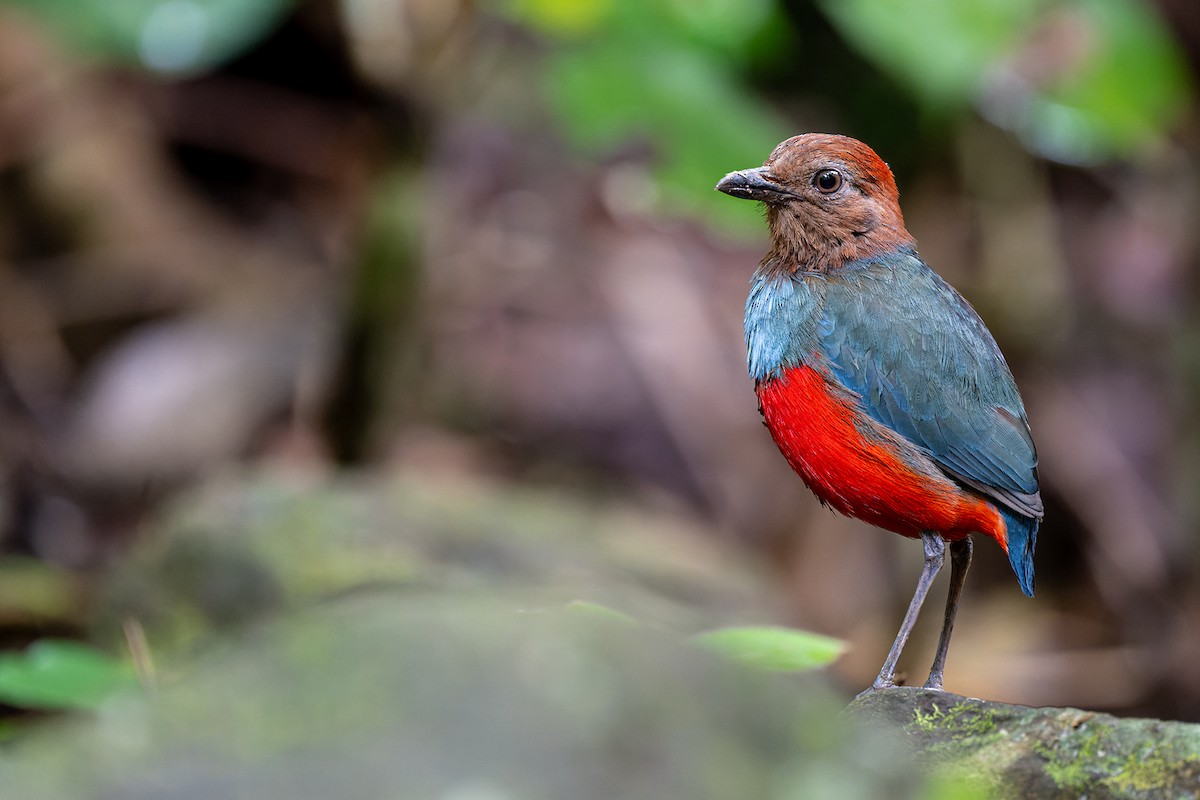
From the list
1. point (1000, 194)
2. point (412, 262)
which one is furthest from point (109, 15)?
point (1000, 194)

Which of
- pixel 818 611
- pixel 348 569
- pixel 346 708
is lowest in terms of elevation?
pixel 818 611

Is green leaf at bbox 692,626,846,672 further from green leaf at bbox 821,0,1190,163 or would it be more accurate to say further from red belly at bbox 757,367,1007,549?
green leaf at bbox 821,0,1190,163

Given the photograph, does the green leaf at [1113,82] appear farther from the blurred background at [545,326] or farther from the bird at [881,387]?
the bird at [881,387]

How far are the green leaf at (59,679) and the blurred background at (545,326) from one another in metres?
3.11

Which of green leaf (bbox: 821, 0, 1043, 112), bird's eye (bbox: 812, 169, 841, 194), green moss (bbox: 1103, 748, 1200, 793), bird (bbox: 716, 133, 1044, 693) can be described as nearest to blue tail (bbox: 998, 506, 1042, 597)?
bird (bbox: 716, 133, 1044, 693)

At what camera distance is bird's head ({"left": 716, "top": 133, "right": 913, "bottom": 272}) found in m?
2.72

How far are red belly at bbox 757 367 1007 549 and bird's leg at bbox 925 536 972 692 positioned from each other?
94 millimetres

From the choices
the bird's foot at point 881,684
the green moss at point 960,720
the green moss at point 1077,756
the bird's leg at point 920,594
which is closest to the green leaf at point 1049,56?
the bird's leg at point 920,594

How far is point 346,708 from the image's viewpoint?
5.87 feet

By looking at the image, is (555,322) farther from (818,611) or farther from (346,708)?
(346,708)

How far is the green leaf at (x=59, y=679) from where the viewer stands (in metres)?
2.84

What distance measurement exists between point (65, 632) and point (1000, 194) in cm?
631

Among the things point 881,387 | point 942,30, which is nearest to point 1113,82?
point 942,30

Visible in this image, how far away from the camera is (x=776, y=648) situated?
2.37 meters
